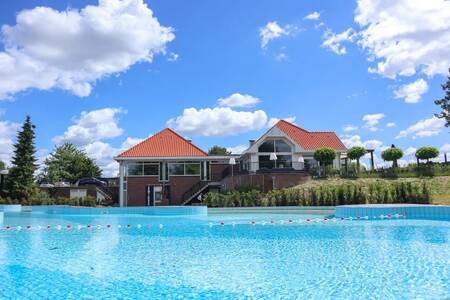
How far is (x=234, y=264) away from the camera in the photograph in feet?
27.4

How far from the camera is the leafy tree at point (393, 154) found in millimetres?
28547

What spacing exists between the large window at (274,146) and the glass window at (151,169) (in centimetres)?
836

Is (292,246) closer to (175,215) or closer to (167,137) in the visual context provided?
(175,215)

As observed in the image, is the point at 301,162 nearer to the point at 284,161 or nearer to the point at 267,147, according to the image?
the point at 284,161

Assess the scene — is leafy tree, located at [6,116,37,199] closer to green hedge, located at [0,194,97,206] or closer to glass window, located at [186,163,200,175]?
green hedge, located at [0,194,97,206]

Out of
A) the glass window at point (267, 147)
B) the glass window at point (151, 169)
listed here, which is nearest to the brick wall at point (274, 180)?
the glass window at point (267, 147)

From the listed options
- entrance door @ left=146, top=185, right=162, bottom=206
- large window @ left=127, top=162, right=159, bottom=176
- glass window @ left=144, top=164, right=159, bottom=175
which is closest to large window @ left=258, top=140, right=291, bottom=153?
glass window @ left=144, top=164, right=159, bottom=175

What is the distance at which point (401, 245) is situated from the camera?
33.9 feet

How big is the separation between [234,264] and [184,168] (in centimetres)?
2490

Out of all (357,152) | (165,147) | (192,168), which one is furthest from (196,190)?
(357,152)

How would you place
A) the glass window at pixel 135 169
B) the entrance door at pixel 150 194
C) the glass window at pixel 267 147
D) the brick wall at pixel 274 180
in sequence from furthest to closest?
the glass window at pixel 267 147, the glass window at pixel 135 169, the entrance door at pixel 150 194, the brick wall at pixel 274 180

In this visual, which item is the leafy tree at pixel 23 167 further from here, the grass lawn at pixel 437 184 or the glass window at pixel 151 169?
the grass lawn at pixel 437 184

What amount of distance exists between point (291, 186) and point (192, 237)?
583 inches

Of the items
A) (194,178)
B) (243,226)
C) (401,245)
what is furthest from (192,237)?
(194,178)
